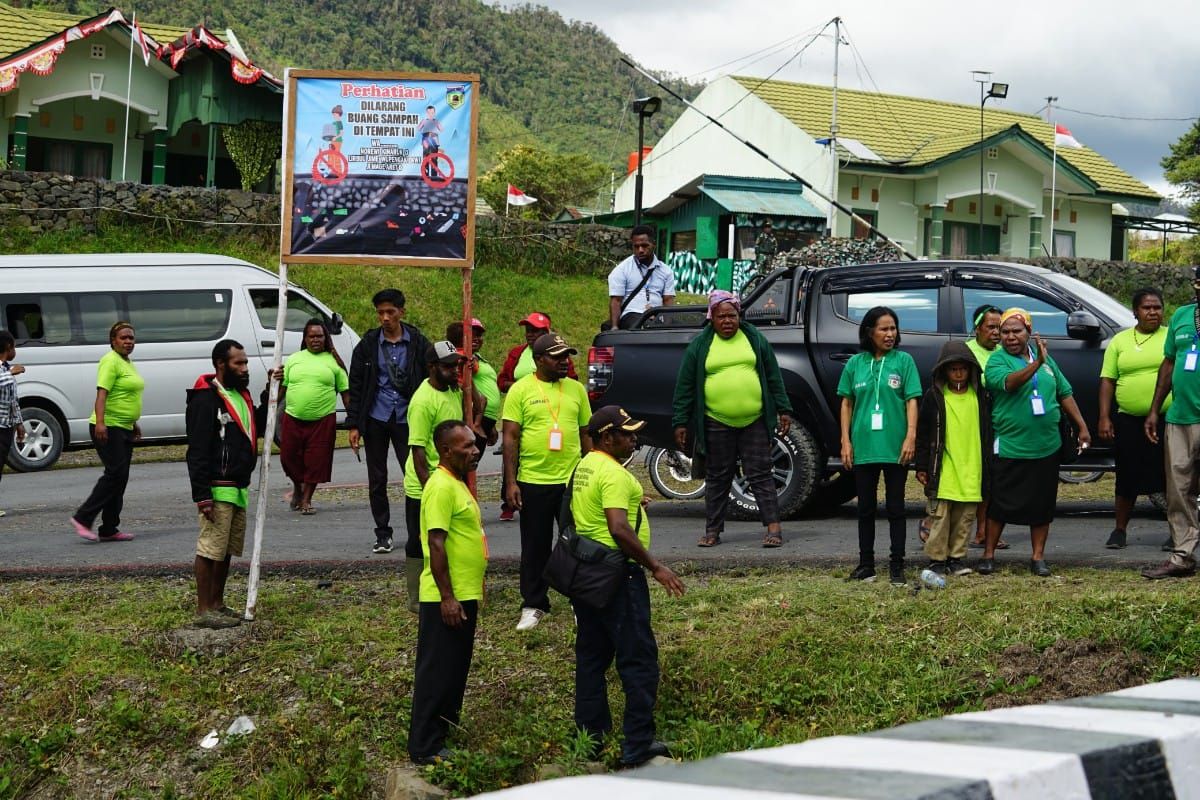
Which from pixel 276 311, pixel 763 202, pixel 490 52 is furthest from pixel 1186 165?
pixel 490 52

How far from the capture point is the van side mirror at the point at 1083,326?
10.6 metres

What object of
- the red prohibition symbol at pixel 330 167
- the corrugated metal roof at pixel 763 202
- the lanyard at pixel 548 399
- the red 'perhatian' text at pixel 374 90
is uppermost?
the corrugated metal roof at pixel 763 202

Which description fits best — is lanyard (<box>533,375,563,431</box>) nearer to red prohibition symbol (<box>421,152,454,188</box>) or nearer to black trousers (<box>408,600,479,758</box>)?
red prohibition symbol (<box>421,152,454,188</box>)

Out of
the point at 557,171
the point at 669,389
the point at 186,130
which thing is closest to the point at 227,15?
the point at 557,171

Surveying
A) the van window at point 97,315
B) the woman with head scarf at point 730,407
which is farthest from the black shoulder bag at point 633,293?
the van window at point 97,315

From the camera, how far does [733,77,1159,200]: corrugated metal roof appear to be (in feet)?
126

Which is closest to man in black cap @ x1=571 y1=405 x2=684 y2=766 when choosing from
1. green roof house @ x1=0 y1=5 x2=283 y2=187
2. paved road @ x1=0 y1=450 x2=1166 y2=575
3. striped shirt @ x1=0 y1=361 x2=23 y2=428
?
paved road @ x1=0 y1=450 x2=1166 y2=575

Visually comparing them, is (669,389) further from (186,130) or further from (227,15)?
(227,15)

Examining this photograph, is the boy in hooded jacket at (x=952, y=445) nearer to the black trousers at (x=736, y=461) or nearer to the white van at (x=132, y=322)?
the black trousers at (x=736, y=461)

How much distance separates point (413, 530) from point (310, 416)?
174 inches

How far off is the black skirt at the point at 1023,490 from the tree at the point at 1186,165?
45.4m

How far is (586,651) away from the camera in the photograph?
6.58 m

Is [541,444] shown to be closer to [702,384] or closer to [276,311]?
[702,384]

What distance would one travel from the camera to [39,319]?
17.1 meters
